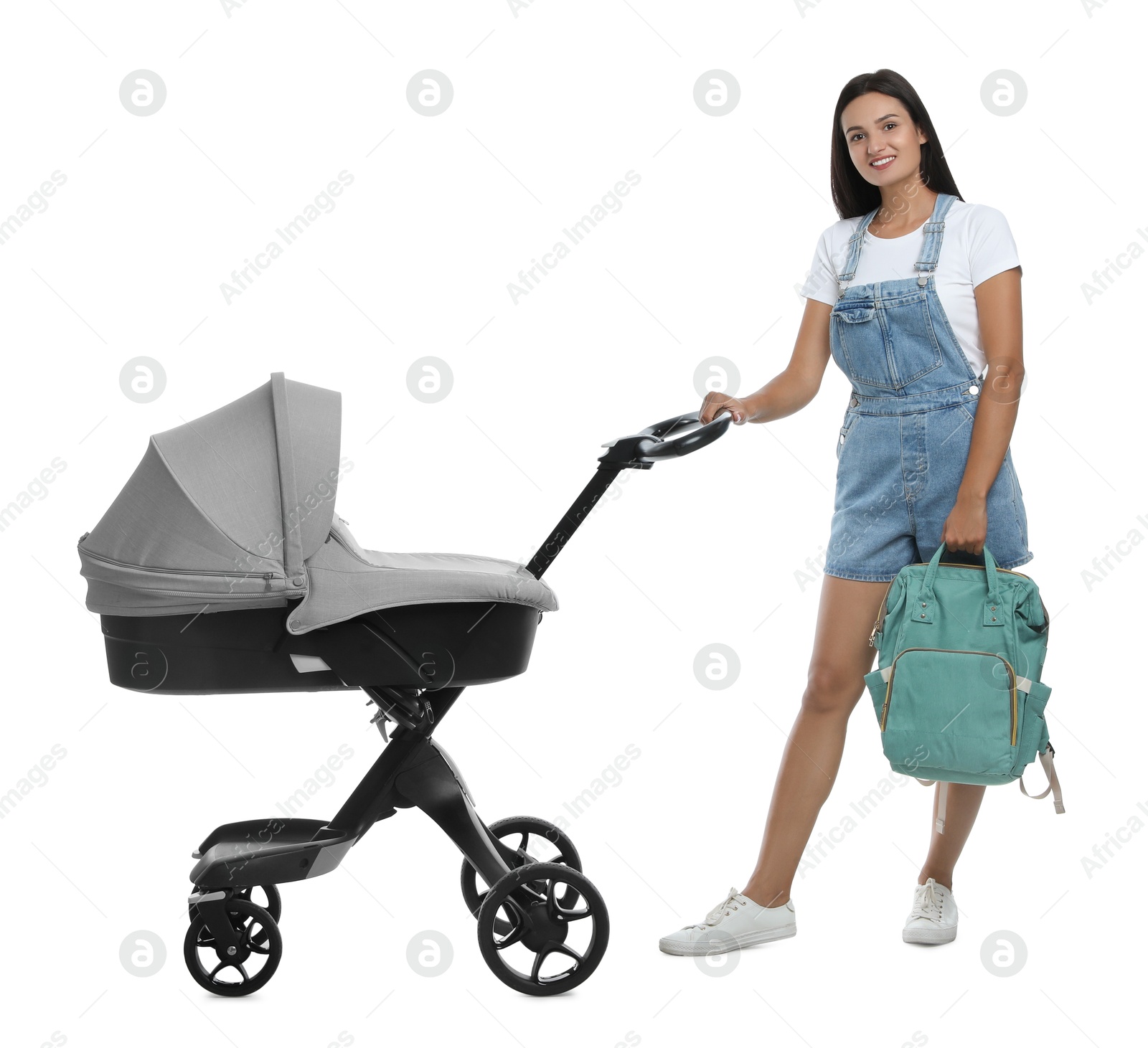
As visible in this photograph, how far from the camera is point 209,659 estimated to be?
8.67ft

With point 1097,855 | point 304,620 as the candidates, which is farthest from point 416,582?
point 1097,855

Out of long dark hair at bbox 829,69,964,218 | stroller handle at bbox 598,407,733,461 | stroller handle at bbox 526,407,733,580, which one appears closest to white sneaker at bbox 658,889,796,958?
stroller handle at bbox 526,407,733,580

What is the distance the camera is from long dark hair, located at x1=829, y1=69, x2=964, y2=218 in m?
2.97

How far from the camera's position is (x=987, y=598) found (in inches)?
110

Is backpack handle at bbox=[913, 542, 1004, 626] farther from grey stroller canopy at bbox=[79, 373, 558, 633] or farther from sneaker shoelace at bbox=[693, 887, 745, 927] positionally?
grey stroller canopy at bbox=[79, 373, 558, 633]

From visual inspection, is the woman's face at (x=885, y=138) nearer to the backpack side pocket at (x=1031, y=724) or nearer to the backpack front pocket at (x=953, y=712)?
the backpack front pocket at (x=953, y=712)

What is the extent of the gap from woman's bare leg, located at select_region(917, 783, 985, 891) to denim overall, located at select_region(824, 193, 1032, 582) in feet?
2.01

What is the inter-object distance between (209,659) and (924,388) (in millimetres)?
1708

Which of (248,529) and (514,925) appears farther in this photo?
(514,925)

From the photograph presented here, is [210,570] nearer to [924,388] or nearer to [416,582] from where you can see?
[416,582]

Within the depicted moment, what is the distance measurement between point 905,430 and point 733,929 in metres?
1.25

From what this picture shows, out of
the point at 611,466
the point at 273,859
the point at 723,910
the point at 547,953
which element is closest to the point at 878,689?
the point at 723,910

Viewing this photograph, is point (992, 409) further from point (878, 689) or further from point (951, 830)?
point (951, 830)

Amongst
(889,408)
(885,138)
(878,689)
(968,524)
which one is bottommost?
(878,689)
